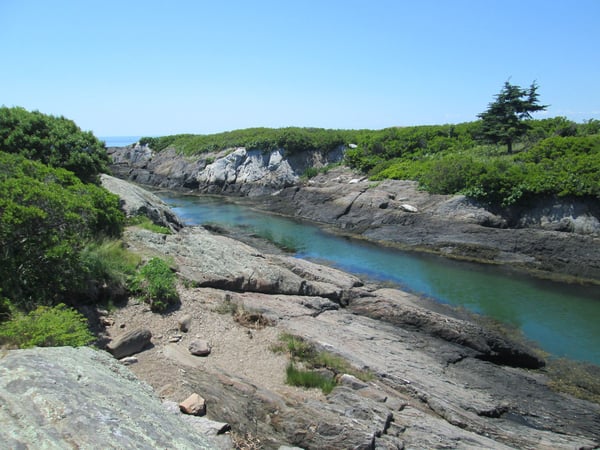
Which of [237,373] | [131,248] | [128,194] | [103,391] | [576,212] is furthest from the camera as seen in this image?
[576,212]

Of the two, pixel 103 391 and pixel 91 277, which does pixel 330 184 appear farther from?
pixel 103 391

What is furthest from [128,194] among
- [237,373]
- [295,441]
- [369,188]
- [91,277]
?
[369,188]

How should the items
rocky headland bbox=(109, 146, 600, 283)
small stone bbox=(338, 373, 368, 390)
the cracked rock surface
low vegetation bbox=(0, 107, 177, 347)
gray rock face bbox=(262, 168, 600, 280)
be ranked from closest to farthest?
low vegetation bbox=(0, 107, 177, 347), the cracked rock surface, small stone bbox=(338, 373, 368, 390), gray rock face bbox=(262, 168, 600, 280), rocky headland bbox=(109, 146, 600, 283)

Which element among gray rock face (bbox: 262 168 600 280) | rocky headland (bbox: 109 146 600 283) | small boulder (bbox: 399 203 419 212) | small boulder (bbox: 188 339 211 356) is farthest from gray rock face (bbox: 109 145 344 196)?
small boulder (bbox: 188 339 211 356)

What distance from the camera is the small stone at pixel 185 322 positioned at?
39.2 ft

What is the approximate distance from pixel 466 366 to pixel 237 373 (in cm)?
765

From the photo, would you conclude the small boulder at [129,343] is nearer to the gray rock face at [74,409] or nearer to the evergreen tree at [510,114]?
the gray rock face at [74,409]

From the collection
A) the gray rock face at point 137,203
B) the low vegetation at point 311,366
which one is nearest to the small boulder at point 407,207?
the gray rock face at point 137,203

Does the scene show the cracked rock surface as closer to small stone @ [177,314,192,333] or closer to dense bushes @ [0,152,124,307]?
small stone @ [177,314,192,333]

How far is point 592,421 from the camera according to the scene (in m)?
11.9

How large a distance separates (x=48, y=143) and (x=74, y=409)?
18.2 m

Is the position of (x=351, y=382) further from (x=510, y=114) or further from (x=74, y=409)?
(x=510, y=114)

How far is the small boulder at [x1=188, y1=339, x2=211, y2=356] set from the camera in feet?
36.0

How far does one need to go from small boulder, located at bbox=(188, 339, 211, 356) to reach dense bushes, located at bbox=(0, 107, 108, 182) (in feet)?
41.0
